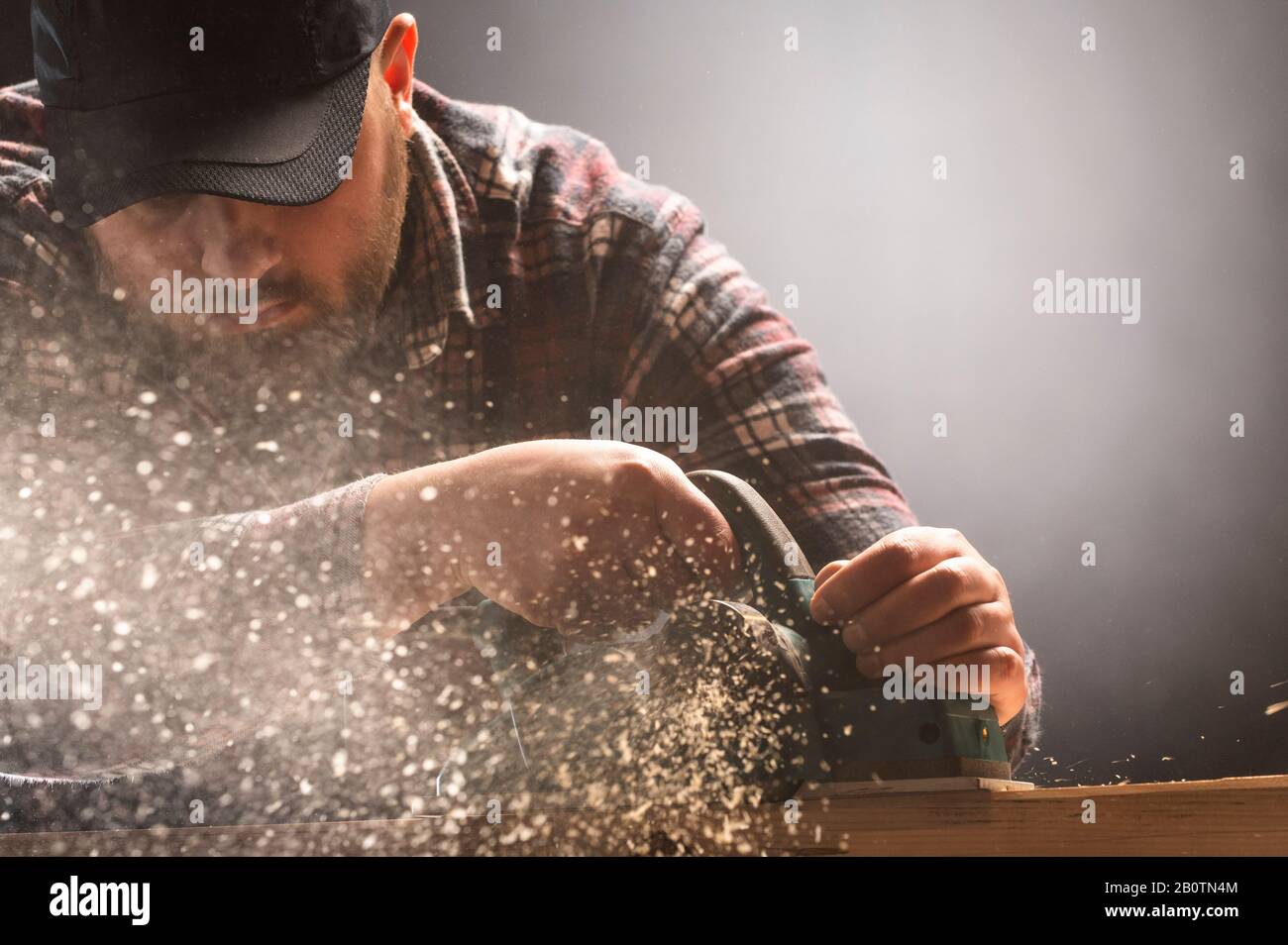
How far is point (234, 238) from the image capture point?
0.75 meters

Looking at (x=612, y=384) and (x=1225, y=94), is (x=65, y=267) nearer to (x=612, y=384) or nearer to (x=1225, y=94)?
(x=612, y=384)

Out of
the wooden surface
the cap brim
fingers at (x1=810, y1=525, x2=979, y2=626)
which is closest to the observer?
the wooden surface

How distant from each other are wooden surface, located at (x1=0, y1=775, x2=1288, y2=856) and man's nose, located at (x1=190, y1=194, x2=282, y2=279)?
429 mm

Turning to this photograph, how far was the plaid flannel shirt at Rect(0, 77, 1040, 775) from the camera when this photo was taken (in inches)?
31.2

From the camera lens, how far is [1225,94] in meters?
0.88

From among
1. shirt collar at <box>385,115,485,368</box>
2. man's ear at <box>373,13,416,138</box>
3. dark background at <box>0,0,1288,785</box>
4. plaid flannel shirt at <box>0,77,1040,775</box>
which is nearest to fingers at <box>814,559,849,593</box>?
plaid flannel shirt at <box>0,77,1040,775</box>

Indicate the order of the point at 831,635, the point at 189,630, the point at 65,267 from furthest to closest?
the point at 65,267
the point at 189,630
the point at 831,635

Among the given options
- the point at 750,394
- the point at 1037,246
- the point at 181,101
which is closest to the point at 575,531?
the point at 750,394

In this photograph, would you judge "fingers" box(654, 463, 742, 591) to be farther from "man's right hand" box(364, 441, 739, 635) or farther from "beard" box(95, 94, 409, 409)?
"beard" box(95, 94, 409, 409)

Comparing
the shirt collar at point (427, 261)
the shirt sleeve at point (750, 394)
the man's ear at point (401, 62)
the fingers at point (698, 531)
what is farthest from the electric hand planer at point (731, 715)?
the man's ear at point (401, 62)

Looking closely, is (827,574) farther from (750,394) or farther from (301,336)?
(301,336)
